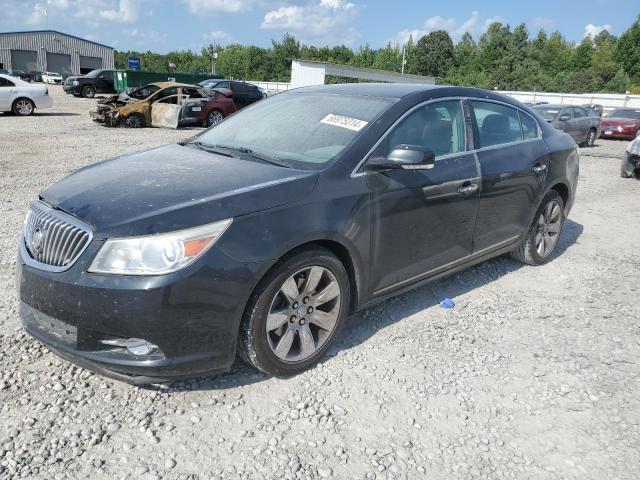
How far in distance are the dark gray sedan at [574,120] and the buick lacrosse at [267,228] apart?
47.2ft

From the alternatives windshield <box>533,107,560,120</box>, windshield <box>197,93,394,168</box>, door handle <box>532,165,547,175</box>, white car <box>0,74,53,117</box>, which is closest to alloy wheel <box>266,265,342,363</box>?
windshield <box>197,93,394,168</box>

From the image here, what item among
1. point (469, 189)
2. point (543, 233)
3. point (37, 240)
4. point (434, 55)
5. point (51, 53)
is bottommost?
point (543, 233)

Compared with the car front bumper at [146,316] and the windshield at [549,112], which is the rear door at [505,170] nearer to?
the car front bumper at [146,316]

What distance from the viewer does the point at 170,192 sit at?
2.81m

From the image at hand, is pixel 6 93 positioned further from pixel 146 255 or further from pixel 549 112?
pixel 146 255

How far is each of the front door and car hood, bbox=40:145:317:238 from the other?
0.60 metres

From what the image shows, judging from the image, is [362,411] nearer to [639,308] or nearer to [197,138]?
[197,138]

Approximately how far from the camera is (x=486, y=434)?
8.93ft

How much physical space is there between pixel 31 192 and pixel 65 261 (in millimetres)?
5472

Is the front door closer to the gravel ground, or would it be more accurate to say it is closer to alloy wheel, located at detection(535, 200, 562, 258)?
the gravel ground

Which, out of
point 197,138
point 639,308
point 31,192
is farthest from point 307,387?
point 31,192

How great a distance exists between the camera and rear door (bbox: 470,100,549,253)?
4199 mm

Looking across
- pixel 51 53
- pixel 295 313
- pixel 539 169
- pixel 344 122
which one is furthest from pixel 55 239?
pixel 51 53

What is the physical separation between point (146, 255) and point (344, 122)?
1692 mm
